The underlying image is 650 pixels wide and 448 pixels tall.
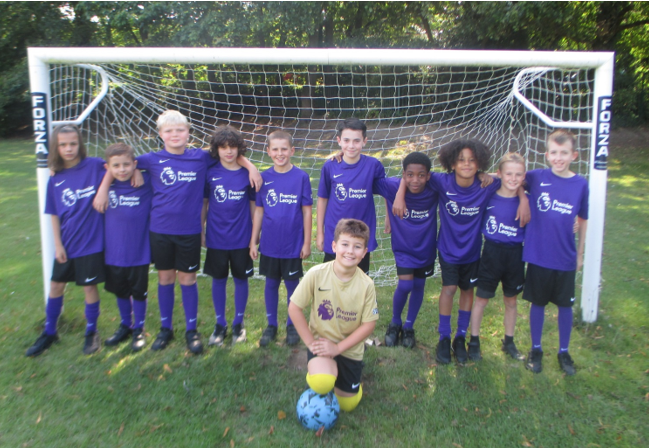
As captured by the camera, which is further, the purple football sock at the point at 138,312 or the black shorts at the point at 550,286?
the purple football sock at the point at 138,312

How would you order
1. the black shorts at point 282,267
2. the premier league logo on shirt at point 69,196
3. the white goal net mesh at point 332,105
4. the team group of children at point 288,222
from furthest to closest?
the white goal net mesh at point 332,105 < the black shorts at point 282,267 < the premier league logo on shirt at point 69,196 < the team group of children at point 288,222

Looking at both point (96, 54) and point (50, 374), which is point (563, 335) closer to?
point (50, 374)

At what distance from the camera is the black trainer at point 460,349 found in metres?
3.46

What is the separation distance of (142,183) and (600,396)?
3.57 metres

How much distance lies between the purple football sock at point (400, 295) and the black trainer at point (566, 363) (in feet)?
3.94

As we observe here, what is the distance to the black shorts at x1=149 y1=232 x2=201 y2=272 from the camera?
3400 millimetres

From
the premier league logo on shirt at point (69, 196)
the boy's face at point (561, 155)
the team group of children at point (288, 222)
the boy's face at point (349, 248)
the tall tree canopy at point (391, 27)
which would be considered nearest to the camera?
the boy's face at point (349, 248)

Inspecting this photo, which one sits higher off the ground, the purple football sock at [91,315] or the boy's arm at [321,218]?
the boy's arm at [321,218]

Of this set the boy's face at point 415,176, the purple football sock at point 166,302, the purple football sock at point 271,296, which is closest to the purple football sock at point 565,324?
the boy's face at point 415,176

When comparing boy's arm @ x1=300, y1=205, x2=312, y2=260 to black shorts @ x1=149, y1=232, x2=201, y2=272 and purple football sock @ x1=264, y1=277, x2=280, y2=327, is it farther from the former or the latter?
black shorts @ x1=149, y1=232, x2=201, y2=272

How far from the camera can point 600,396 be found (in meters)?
3.09

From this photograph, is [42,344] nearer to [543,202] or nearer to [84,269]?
[84,269]

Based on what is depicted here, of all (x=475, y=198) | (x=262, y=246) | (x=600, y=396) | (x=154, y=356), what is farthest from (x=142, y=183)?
(x=600, y=396)

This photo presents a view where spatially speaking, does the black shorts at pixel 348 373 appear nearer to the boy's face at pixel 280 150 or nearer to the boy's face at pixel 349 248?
the boy's face at pixel 349 248
